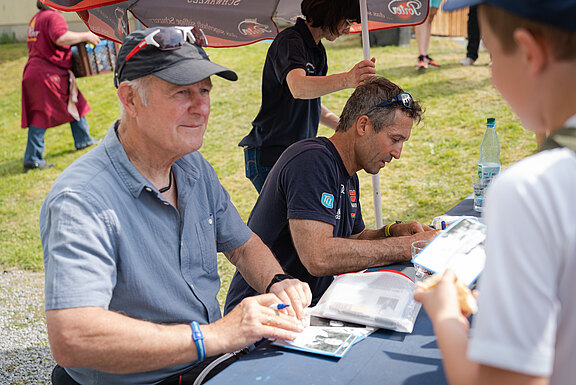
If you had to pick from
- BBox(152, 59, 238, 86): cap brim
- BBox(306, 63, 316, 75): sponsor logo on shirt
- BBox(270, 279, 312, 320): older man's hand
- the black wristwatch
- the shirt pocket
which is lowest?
the black wristwatch

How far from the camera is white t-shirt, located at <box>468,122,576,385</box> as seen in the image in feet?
2.39

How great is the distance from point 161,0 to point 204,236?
6.40 feet

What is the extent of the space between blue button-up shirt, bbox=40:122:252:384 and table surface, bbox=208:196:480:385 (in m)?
0.37

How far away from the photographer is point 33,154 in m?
7.65

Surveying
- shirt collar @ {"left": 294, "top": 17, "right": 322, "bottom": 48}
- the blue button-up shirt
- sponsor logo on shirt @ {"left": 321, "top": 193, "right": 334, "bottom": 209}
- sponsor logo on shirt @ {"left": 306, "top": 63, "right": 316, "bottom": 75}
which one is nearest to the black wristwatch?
the blue button-up shirt

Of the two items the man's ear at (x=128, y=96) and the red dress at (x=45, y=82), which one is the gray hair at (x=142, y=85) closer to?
the man's ear at (x=128, y=96)

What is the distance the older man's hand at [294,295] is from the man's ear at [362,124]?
942mm

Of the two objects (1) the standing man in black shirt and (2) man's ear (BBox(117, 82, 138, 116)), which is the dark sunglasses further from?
(2) man's ear (BBox(117, 82, 138, 116))

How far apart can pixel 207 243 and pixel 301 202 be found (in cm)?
52

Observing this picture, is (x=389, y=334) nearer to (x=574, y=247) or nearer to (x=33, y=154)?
(x=574, y=247)

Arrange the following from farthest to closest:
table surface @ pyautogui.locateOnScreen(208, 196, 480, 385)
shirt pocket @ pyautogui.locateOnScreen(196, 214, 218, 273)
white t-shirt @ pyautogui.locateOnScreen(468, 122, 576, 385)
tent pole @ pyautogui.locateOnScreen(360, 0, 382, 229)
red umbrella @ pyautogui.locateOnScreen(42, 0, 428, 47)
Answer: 1. red umbrella @ pyautogui.locateOnScreen(42, 0, 428, 47)
2. tent pole @ pyautogui.locateOnScreen(360, 0, 382, 229)
3. shirt pocket @ pyautogui.locateOnScreen(196, 214, 218, 273)
4. table surface @ pyautogui.locateOnScreen(208, 196, 480, 385)
5. white t-shirt @ pyautogui.locateOnScreen(468, 122, 576, 385)

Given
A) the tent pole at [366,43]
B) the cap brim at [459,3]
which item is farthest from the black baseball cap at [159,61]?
the tent pole at [366,43]

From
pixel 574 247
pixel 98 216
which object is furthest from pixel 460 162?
pixel 574 247

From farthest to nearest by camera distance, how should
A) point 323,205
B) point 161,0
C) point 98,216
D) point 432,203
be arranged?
point 432,203, point 161,0, point 323,205, point 98,216
